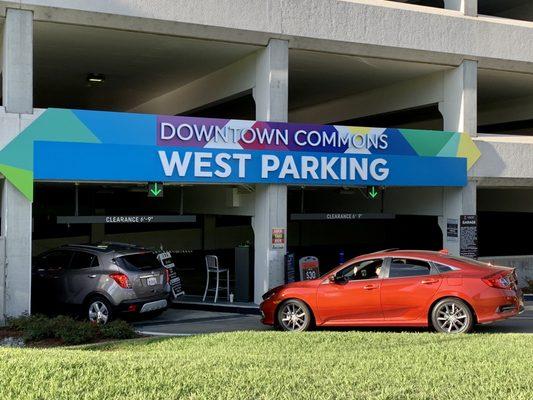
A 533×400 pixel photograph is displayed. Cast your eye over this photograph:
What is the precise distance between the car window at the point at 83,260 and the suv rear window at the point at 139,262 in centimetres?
59

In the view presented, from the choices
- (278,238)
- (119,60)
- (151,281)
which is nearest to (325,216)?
(278,238)

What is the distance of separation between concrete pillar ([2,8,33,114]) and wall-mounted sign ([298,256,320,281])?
7.05 m

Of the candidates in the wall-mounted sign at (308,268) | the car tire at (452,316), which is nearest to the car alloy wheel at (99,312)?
the wall-mounted sign at (308,268)

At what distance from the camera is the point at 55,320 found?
1138 centimetres

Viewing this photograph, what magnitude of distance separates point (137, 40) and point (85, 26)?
1.52 meters

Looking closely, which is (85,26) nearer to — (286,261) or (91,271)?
(91,271)

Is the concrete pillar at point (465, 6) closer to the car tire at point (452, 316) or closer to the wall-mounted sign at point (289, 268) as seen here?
the wall-mounted sign at point (289, 268)

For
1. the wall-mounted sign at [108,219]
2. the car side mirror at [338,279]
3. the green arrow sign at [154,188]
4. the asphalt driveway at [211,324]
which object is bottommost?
the asphalt driveway at [211,324]

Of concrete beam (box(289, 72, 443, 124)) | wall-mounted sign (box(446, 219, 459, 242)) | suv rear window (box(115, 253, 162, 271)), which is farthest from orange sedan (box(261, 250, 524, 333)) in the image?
concrete beam (box(289, 72, 443, 124))

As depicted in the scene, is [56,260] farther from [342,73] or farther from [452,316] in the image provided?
[342,73]

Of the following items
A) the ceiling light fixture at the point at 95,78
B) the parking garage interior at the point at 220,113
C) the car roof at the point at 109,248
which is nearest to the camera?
the car roof at the point at 109,248

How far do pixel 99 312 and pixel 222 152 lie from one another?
4338 millimetres

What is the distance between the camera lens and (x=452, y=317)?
35.9 ft

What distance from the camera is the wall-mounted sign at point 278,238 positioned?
15.2 metres
